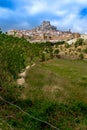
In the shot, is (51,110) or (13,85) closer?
(51,110)

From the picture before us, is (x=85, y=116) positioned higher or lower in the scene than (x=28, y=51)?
lower

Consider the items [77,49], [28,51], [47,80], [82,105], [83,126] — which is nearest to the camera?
[83,126]

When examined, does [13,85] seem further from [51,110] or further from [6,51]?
[51,110]

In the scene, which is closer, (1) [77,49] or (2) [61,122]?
(2) [61,122]

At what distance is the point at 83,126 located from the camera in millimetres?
18797

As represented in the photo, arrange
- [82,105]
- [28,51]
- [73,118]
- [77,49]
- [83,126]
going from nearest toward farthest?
[83,126] → [73,118] → [82,105] → [28,51] → [77,49]

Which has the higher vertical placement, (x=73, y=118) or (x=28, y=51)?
(x=28, y=51)

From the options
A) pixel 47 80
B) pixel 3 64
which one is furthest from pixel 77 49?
pixel 3 64

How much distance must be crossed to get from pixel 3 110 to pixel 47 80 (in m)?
13.3

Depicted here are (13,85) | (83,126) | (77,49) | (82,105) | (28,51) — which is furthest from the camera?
(77,49)

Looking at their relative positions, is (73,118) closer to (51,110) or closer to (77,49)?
(51,110)

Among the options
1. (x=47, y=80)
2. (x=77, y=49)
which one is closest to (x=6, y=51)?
(x=47, y=80)

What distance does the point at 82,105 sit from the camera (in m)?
21.8

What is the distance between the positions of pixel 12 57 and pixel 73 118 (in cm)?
586
